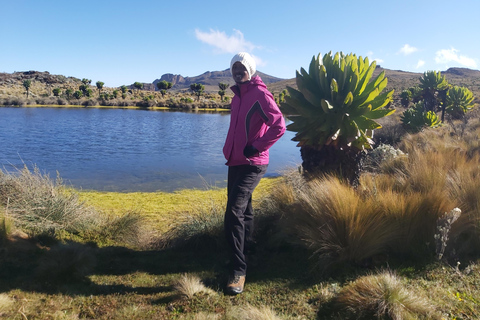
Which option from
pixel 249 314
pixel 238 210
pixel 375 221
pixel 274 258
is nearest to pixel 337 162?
pixel 375 221

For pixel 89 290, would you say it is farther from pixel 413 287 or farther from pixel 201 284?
pixel 413 287

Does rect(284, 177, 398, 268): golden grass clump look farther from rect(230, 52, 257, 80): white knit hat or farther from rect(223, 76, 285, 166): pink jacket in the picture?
Result: rect(230, 52, 257, 80): white knit hat

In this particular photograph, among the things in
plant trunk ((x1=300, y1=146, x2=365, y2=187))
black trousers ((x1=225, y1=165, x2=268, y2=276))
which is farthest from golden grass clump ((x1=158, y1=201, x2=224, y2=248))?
plant trunk ((x1=300, y1=146, x2=365, y2=187))

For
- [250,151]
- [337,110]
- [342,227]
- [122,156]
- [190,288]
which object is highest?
[337,110]

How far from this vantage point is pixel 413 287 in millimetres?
2746

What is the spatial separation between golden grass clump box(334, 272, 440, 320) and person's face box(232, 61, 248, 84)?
2095 mm

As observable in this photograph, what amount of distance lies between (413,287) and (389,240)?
59cm

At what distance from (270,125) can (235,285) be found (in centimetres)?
148

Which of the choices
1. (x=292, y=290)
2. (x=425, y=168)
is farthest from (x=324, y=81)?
(x=292, y=290)

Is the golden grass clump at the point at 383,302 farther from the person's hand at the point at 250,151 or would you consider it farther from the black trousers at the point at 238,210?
the person's hand at the point at 250,151

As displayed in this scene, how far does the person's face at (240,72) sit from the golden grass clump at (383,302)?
2.09m

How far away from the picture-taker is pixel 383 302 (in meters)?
2.39

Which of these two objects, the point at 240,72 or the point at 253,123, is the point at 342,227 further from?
the point at 240,72

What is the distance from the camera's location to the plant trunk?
477cm
